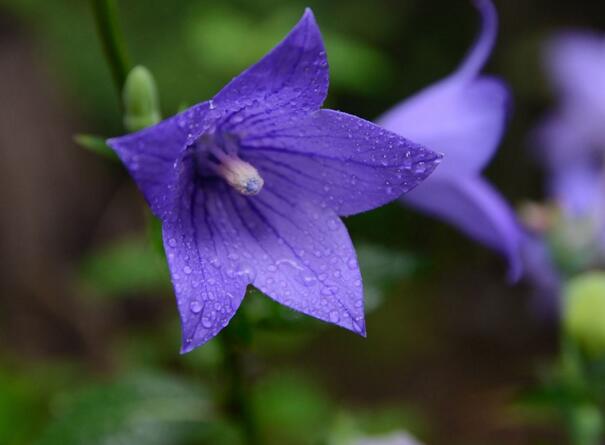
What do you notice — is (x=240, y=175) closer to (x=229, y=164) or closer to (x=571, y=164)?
(x=229, y=164)

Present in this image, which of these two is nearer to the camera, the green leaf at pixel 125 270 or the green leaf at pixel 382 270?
the green leaf at pixel 382 270

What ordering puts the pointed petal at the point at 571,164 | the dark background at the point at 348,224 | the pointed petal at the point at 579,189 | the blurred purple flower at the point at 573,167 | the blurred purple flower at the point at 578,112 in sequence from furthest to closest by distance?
the dark background at the point at 348,224, the blurred purple flower at the point at 578,112, the pointed petal at the point at 571,164, the pointed petal at the point at 579,189, the blurred purple flower at the point at 573,167

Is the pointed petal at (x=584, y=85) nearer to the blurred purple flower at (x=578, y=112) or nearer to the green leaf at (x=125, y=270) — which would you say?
the blurred purple flower at (x=578, y=112)

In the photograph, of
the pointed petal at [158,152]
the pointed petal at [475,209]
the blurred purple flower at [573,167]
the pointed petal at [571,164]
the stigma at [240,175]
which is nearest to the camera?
the pointed petal at [158,152]

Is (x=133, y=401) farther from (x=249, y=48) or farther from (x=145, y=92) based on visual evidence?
(x=249, y=48)

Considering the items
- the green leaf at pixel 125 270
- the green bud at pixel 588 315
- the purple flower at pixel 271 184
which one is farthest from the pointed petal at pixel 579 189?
the green leaf at pixel 125 270

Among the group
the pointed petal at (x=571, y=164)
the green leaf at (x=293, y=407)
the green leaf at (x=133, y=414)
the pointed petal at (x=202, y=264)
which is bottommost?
the green leaf at (x=293, y=407)

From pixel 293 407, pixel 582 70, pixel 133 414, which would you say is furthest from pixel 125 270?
pixel 582 70
